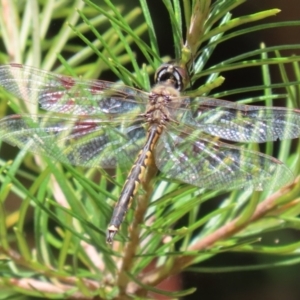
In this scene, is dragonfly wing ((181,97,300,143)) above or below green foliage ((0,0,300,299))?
above

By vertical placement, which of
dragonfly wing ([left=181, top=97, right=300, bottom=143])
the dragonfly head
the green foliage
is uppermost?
the dragonfly head

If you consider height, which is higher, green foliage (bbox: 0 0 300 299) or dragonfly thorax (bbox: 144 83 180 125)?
dragonfly thorax (bbox: 144 83 180 125)

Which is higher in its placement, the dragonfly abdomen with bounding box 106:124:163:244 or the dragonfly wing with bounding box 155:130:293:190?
the dragonfly wing with bounding box 155:130:293:190

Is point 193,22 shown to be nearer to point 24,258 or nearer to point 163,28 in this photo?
point 24,258

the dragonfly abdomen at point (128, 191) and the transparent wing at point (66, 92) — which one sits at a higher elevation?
the transparent wing at point (66, 92)

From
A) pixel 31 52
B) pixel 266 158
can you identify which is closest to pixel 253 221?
pixel 266 158
